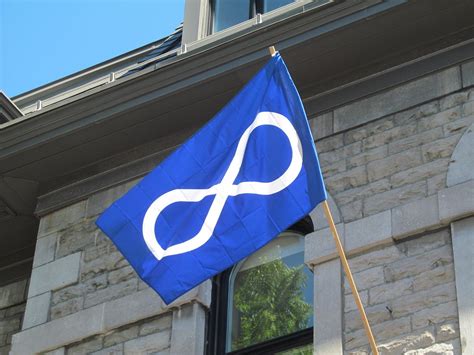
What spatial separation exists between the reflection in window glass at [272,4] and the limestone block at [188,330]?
131 inches

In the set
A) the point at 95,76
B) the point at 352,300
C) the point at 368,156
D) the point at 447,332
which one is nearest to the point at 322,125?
the point at 368,156

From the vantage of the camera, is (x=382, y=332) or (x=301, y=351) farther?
(x=301, y=351)

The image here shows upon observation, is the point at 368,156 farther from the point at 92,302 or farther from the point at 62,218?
the point at 62,218

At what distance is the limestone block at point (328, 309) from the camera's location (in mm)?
11617

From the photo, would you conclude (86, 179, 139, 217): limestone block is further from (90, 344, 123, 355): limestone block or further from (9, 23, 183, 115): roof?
(90, 344, 123, 355): limestone block

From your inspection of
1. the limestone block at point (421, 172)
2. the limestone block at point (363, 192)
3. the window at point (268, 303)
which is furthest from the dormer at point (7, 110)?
the limestone block at point (421, 172)

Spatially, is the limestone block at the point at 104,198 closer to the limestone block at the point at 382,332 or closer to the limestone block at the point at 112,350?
the limestone block at the point at 112,350

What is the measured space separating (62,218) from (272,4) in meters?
2.88

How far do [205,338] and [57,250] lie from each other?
2.16 meters

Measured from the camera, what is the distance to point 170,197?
11.0 metres

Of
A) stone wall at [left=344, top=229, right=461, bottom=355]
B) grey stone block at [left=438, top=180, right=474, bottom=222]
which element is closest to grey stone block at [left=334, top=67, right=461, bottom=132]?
grey stone block at [left=438, top=180, right=474, bottom=222]

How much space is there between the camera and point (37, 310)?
45.1ft

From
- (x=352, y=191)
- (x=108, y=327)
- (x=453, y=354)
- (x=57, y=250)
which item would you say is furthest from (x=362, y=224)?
(x=57, y=250)

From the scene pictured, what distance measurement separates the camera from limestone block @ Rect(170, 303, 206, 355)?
12438mm
